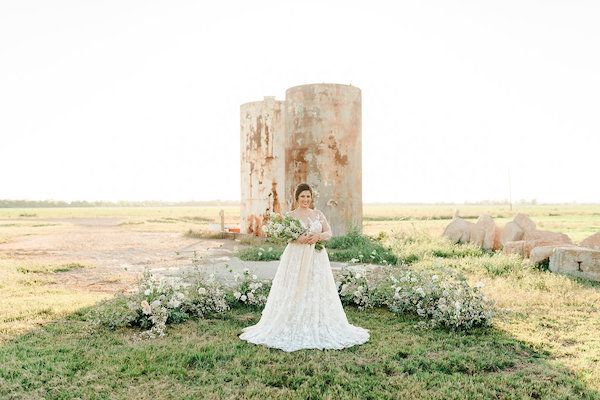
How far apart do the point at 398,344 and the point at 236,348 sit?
5.97 feet

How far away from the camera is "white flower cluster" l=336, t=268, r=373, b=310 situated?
7574 mm

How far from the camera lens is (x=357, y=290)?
25.6 ft

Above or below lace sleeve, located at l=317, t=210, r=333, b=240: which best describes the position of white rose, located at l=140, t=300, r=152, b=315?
below

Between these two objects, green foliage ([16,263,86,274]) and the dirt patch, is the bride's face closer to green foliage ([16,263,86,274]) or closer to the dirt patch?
the dirt patch

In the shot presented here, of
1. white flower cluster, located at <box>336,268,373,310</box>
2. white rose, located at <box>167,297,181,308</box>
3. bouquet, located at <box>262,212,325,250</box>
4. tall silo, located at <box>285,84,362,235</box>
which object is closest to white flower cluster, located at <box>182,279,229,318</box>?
white rose, located at <box>167,297,181,308</box>

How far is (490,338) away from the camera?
19.3 ft

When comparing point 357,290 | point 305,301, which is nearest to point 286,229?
point 305,301

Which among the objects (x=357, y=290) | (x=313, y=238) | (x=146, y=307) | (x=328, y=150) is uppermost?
(x=328, y=150)

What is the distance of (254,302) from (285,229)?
7.40 ft

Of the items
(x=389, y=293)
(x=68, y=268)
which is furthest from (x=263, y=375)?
(x=68, y=268)

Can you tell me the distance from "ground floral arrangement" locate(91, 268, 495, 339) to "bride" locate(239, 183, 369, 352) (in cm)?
114

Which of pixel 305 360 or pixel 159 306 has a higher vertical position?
pixel 159 306

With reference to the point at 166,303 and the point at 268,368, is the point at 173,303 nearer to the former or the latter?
the point at 166,303

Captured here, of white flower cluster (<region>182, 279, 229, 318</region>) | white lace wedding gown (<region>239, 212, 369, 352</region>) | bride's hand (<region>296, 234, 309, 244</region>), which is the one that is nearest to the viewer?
white lace wedding gown (<region>239, 212, 369, 352</region>)
